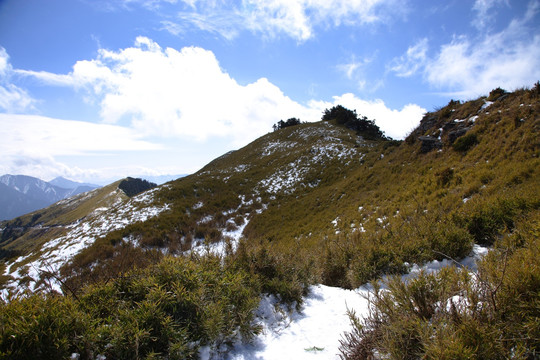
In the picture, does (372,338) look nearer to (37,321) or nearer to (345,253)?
(345,253)

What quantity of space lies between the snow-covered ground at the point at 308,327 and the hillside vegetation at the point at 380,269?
238 mm

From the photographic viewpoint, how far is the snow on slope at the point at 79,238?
12250 millimetres

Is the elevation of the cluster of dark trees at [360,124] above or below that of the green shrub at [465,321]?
above

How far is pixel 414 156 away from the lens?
15.1 meters

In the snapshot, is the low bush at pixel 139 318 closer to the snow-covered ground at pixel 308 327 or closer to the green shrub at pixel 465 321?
the snow-covered ground at pixel 308 327

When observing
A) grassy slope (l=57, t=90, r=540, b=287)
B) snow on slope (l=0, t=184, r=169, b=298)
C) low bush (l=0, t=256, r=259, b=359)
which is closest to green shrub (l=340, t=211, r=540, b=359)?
grassy slope (l=57, t=90, r=540, b=287)

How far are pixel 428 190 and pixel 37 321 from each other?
13354mm

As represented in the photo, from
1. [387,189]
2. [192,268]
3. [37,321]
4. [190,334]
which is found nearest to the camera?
[37,321]

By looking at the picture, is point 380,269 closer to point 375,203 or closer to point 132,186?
point 375,203

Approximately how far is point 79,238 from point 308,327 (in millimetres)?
17930

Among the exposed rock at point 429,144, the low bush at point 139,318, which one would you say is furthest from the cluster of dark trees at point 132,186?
the low bush at point 139,318

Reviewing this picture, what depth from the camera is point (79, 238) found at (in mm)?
15203

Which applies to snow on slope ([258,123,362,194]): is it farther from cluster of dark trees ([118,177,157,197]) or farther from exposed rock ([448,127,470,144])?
cluster of dark trees ([118,177,157,197])

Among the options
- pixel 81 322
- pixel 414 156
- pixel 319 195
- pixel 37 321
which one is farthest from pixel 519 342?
pixel 319 195
